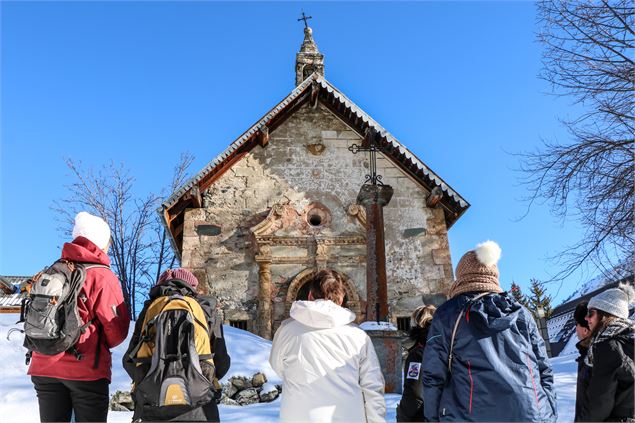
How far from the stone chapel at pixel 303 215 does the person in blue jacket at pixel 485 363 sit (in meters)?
9.55

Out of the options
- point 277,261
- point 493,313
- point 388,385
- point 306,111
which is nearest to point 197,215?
point 277,261

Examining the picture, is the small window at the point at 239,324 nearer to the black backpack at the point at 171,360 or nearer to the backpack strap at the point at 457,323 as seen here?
the black backpack at the point at 171,360

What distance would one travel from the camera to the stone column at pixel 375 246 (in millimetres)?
9562

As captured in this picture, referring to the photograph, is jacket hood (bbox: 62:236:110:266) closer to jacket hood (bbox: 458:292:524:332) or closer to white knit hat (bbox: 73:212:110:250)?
white knit hat (bbox: 73:212:110:250)

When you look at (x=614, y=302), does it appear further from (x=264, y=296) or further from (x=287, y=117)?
(x=287, y=117)

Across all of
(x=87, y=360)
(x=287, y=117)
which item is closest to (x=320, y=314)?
(x=87, y=360)

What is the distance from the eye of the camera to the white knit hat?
3939mm

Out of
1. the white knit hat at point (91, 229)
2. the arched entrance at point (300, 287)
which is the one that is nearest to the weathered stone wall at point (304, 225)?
the arched entrance at point (300, 287)

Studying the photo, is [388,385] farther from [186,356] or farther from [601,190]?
[186,356]

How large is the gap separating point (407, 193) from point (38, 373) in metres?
11.1

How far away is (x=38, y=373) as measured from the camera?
3584 mm

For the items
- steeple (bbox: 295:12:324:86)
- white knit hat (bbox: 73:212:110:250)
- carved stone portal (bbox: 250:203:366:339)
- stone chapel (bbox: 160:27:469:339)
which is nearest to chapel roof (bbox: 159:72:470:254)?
stone chapel (bbox: 160:27:469:339)

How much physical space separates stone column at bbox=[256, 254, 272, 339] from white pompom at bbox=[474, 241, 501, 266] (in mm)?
9593

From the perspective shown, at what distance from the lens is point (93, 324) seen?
3730mm
